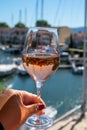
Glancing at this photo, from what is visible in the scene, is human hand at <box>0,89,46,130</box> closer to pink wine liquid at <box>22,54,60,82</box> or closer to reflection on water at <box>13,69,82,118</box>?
pink wine liquid at <box>22,54,60,82</box>

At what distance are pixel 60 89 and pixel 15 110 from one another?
12.0 m

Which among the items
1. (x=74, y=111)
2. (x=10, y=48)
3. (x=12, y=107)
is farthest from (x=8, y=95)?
(x=10, y=48)

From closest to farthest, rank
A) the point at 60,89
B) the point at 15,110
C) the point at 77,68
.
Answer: the point at 15,110 < the point at 60,89 < the point at 77,68

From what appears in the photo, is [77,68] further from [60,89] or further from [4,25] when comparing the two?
[4,25]

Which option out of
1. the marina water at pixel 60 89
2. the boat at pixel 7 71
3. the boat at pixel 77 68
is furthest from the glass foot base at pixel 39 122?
the boat at pixel 77 68

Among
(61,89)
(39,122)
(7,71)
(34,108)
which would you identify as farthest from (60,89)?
(34,108)

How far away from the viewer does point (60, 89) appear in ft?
40.5

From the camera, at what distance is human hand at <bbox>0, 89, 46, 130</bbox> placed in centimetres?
41

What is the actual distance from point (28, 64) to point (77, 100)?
1008 centimetres

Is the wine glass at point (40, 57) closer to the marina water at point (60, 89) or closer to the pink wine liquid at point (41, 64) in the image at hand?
the pink wine liquid at point (41, 64)

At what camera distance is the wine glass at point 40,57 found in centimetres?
55

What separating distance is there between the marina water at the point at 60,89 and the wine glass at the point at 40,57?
21.9 feet

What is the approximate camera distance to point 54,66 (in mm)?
551

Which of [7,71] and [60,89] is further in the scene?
[7,71]
